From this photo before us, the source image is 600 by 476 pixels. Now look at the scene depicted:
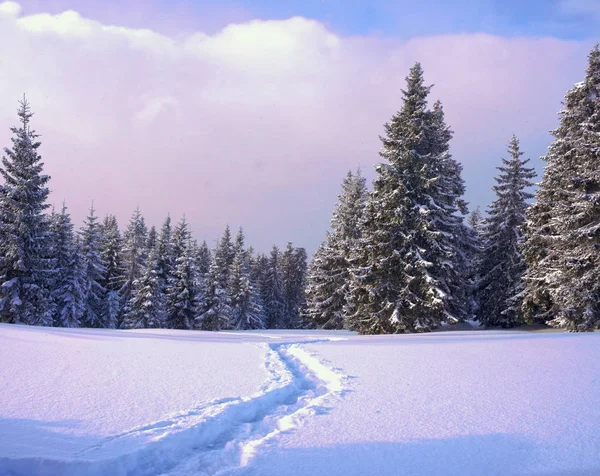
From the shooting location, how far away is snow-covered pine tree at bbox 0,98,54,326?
24969 mm

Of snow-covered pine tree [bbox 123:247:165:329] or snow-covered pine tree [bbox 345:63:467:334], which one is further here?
snow-covered pine tree [bbox 123:247:165:329]

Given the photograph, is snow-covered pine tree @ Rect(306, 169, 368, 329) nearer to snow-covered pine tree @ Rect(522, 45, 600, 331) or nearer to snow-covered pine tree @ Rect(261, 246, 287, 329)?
snow-covered pine tree @ Rect(522, 45, 600, 331)

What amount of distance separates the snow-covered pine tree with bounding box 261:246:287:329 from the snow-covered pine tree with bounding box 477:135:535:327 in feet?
113

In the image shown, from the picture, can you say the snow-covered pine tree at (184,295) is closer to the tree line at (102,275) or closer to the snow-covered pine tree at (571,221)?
the tree line at (102,275)

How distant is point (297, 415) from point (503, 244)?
24.4m

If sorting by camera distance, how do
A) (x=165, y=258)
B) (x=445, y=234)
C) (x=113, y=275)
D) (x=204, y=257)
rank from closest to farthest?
(x=445, y=234) → (x=165, y=258) → (x=113, y=275) → (x=204, y=257)

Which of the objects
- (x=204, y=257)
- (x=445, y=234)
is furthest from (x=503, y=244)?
(x=204, y=257)

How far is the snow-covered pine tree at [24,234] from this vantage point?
2497cm

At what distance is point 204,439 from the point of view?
185 inches

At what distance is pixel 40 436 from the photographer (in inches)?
171

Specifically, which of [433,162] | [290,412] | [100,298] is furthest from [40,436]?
[100,298]

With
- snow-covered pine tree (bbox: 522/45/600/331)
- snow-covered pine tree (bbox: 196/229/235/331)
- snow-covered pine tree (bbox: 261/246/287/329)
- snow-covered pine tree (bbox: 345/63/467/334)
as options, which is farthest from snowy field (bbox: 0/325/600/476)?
snow-covered pine tree (bbox: 261/246/287/329)

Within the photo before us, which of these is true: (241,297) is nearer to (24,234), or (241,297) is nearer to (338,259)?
(338,259)

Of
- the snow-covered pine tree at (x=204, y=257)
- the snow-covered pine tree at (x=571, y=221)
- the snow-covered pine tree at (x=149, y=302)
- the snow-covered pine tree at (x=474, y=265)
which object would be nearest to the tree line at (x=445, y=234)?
the snow-covered pine tree at (x=571, y=221)
